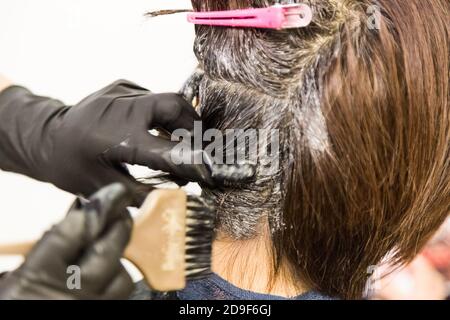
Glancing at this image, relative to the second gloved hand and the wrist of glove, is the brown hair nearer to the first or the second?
the second gloved hand

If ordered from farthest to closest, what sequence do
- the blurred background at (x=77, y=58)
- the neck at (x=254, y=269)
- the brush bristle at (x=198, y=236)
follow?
the blurred background at (x=77, y=58) < the neck at (x=254, y=269) < the brush bristle at (x=198, y=236)

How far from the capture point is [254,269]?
891mm

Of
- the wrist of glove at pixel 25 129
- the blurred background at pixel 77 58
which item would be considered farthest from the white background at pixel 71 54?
the wrist of glove at pixel 25 129

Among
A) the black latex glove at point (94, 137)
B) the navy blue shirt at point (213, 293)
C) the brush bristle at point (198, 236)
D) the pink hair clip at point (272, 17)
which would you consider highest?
the pink hair clip at point (272, 17)

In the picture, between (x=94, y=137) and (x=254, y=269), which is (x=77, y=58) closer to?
(x=94, y=137)

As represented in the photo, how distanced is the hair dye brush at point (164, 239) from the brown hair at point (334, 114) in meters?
0.12

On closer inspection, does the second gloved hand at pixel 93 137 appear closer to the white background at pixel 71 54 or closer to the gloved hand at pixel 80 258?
the gloved hand at pixel 80 258

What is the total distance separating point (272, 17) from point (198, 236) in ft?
1.10

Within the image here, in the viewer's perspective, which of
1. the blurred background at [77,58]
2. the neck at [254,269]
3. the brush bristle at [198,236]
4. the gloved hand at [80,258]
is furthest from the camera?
the blurred background at [77,58]

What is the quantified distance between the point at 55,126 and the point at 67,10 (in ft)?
2.06

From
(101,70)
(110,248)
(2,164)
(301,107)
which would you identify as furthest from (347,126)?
(101,70)


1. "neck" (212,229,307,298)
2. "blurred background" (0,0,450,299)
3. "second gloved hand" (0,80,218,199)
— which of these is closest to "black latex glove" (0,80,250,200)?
"second gloved hand" (0,80,218,199)

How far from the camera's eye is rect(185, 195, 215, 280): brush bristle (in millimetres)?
784

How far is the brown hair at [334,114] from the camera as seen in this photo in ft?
2.58
